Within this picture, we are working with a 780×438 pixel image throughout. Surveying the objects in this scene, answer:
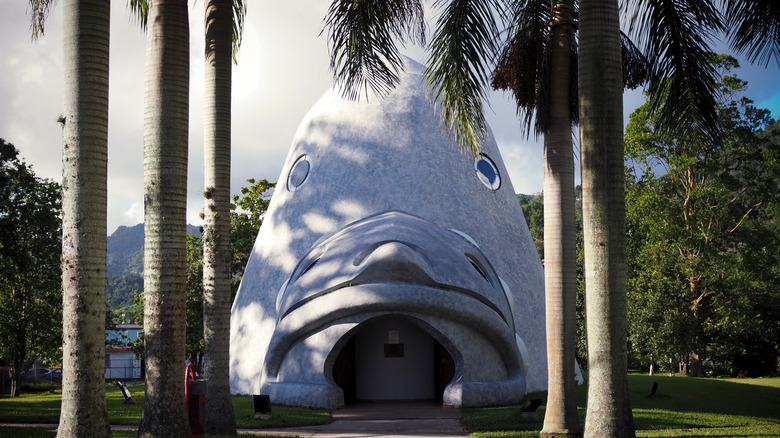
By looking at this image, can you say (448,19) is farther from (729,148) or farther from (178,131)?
(729,148)

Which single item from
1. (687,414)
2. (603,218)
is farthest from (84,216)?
(687,414)

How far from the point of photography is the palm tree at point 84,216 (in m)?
6.62

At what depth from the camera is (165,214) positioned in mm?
7953

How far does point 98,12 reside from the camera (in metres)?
7.12

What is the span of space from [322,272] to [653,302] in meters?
14.8

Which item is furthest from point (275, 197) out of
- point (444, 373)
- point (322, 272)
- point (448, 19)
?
point (448, 19)

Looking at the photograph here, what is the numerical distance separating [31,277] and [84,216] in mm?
20934

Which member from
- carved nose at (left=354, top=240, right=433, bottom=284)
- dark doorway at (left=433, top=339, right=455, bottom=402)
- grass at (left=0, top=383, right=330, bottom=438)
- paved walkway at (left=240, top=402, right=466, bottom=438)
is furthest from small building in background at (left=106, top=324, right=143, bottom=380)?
carved nose at (left=354, top=240, right=433, bottom=284)

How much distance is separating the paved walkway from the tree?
14.3m

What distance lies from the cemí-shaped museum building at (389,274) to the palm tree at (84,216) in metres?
8.09

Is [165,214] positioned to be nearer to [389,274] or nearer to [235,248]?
[389,274]

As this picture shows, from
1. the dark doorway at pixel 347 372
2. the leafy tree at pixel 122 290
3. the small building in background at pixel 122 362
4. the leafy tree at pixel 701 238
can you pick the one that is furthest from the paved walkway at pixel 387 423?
the leafy tree at pixel 122 290

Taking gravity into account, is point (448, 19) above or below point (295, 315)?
above

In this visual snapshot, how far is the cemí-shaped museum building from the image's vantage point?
14945mm
